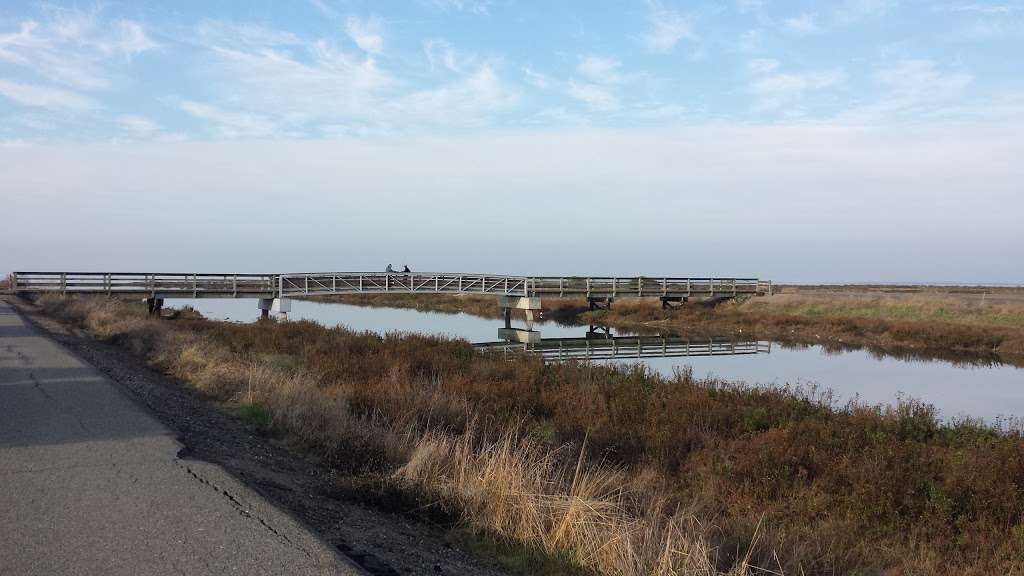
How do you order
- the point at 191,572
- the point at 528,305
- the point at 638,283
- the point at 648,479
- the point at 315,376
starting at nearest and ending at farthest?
the point at 191,572
the point at 648,479
the point at 315,376
the point at 528,305
the point at 638,283

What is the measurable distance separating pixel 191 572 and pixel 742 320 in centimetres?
4491

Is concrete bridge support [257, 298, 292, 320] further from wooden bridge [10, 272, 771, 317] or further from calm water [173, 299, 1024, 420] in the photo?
calm water [173, 299, 1024, 420]

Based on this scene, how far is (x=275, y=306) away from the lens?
39000mm

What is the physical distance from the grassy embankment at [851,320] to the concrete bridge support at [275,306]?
775 inches

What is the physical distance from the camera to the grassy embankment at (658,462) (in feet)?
22.1

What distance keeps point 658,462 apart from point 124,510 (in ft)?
23.1

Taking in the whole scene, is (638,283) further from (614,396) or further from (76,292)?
(614,396)

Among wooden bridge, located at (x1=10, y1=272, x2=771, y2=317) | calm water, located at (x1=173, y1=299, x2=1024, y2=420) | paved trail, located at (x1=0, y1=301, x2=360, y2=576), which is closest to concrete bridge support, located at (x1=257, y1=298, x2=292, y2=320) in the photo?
wooden bridge, located at (x1=10, y1=272, x2=771, y2=317)

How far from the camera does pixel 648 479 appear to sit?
9.38m

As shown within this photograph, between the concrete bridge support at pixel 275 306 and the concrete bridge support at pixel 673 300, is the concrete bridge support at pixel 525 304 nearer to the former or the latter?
the concrete bridge support at pixel 673 300

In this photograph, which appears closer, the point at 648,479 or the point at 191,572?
the point at 191,572

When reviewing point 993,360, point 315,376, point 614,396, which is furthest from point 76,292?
point 993,360

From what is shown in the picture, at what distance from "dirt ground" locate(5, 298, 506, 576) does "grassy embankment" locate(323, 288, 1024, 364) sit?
1154 inches

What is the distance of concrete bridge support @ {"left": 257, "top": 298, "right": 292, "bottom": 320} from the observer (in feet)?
126
